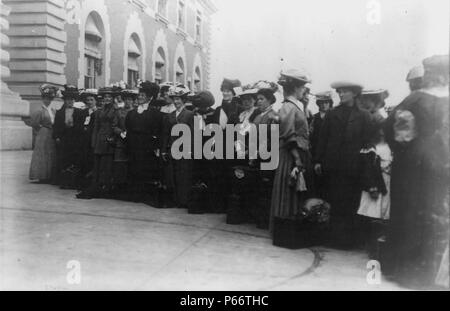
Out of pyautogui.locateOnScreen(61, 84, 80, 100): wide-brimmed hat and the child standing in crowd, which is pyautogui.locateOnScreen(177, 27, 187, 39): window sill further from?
the child standing in crowd

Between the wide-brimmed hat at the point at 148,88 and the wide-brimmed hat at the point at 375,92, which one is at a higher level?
the wide-brimmed hat at the point at 148,88

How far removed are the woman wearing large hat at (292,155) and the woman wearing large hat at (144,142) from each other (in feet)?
8.46

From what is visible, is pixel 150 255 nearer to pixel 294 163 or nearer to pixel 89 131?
pixel 294 163

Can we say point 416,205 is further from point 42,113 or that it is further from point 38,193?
point 42,113

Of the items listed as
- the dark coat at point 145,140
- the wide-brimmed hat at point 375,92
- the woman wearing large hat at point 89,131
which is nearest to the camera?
the wide-brimmed hat at point 375,92

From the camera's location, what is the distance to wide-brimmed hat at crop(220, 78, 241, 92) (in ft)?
27.0

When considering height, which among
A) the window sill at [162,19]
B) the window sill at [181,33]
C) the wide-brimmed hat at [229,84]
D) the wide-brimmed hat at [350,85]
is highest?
the window sill at [162,19]

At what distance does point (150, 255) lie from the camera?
4.94 m

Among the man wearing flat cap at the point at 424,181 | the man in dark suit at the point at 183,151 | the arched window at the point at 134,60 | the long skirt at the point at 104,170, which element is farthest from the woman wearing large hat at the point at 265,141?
the arched window at the point at 134,60

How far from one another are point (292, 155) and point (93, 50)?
12685mm

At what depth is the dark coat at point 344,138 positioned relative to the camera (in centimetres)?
552

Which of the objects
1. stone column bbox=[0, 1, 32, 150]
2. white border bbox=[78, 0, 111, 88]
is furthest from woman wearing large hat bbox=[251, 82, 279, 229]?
white border bbox=[78, 0, 111, 88]

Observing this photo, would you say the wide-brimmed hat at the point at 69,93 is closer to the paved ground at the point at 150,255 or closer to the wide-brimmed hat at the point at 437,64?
the paved ground at the point at 150,255

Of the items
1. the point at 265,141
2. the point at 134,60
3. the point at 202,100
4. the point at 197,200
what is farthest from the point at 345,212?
the point at 134,60
